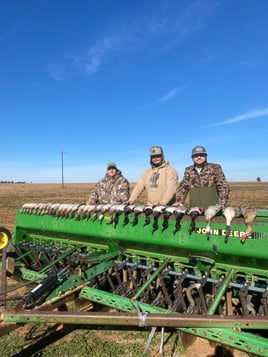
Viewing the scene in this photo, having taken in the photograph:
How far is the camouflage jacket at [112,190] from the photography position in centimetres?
732

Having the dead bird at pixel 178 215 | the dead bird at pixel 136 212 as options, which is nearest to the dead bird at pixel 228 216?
the dead bird at pixel 178 215

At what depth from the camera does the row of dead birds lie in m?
4.38

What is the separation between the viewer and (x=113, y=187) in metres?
7.42

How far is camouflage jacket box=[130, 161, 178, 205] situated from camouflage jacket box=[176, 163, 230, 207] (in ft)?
0.95

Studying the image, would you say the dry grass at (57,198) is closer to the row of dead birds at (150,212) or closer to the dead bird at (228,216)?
the row of dead birds at (150,212)

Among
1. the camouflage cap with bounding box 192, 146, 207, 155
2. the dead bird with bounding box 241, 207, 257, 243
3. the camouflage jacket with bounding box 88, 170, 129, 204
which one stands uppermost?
the camouflage cap with bounding box 192, 146, 207, 155

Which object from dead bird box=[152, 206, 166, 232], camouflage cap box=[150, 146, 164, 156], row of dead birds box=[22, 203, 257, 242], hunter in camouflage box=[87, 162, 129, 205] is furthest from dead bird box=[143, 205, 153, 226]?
hunter in camouflage box=[87, 162, 129, 205]

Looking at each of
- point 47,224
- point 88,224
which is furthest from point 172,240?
point 47,224

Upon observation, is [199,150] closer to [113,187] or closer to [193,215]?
[193,215]

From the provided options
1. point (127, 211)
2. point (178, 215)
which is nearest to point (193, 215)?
point (178, 215)

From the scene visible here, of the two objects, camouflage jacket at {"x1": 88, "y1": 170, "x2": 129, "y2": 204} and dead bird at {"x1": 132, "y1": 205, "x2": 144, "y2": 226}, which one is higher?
camouflage jacket at {"x1": 88, "y1": 170, "x2": 129, "y2": 204}

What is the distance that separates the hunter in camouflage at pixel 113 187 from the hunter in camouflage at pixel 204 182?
1.62m

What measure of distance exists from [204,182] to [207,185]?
0.25 ft

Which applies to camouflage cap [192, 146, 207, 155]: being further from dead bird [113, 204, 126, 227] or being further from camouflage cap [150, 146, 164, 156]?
dead bird [113, 204, 126, 227]
